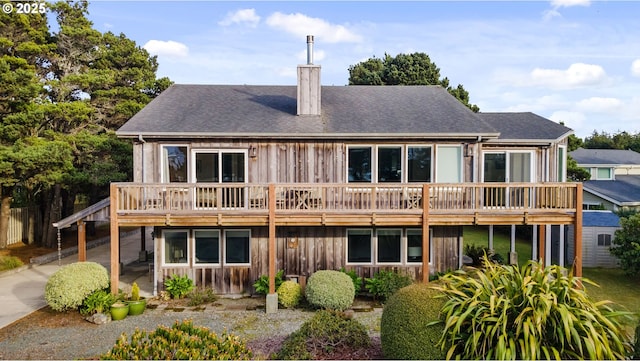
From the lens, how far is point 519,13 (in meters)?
12.6

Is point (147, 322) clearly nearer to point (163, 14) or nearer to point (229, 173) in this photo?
point (229, 173)

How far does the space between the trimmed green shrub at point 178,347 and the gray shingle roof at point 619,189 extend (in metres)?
22.2

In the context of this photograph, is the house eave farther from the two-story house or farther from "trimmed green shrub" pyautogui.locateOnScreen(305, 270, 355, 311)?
"trimmed green shrub" pyautogui.locateOnScreen(305, 270, 355, 311)

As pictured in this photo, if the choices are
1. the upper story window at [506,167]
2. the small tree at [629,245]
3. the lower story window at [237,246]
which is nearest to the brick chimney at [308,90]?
the lower story window at [237,246]

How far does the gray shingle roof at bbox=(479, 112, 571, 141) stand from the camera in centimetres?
1381

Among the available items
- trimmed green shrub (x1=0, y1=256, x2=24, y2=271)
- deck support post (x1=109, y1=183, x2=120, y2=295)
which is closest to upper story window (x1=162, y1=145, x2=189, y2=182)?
deck support post (x1=109, y1=183, x2=120, y2=295)

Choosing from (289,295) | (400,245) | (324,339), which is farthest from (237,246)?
(324,339)

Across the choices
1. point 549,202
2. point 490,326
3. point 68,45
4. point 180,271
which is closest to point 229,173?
point 180,271

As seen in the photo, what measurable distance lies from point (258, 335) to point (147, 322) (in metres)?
3.28

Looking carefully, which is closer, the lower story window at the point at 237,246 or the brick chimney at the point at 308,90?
the lower story window at the point at 237,246

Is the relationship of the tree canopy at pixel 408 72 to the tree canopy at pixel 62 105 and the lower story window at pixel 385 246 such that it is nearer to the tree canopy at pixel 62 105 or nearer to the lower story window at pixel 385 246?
the tree canopy at pixel 62 105

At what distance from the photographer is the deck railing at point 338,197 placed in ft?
37.1

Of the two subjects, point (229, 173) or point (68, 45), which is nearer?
point (229, 173)

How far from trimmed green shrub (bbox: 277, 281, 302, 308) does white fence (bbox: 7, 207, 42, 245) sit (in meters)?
17.6
